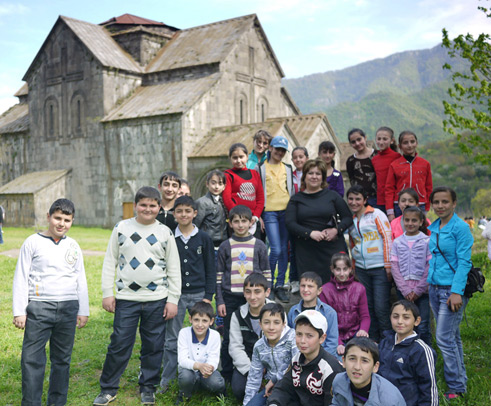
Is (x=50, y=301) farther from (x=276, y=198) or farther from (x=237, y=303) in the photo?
(x=276, y=198)

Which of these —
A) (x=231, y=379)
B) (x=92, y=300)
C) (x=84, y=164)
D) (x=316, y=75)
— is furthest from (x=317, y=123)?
(x=316, y=75)

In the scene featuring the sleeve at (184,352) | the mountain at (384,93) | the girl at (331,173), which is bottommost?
the sleeve at (184,352)

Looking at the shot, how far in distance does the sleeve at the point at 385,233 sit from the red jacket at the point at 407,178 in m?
0.70

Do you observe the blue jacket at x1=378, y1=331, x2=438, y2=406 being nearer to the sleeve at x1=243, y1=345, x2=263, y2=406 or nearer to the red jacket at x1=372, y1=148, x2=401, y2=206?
the sleeve at x1=243, y1=345, x2=263, y2=406

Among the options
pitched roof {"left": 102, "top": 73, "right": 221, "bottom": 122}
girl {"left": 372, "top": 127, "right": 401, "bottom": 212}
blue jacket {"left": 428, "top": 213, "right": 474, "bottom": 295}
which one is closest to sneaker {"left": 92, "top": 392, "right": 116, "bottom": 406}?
blue jacket {"left": 428, "top": 213, "right": 474, "bottom": 295}

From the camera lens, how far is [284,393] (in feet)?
13.1

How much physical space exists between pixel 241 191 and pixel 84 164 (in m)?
19.4

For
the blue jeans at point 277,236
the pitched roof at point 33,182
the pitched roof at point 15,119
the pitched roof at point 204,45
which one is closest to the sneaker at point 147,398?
the blue jeans at point 277,236

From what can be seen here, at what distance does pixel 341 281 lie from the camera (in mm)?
4891

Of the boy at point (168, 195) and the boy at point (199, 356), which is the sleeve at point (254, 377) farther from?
the boy at point (168, 195)

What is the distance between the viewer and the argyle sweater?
15.2 feet

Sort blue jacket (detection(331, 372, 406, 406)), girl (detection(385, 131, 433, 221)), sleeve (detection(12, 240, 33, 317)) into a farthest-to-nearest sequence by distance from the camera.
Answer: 1. girl (detection(385, 131, 433, 221))
2. sleeve (detection(12, 240, 33, 317))
3. blue jacket (detection(331, 372, 406, 406))

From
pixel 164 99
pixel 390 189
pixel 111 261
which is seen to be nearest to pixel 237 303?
pixel 111 261

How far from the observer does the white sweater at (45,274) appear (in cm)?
416
